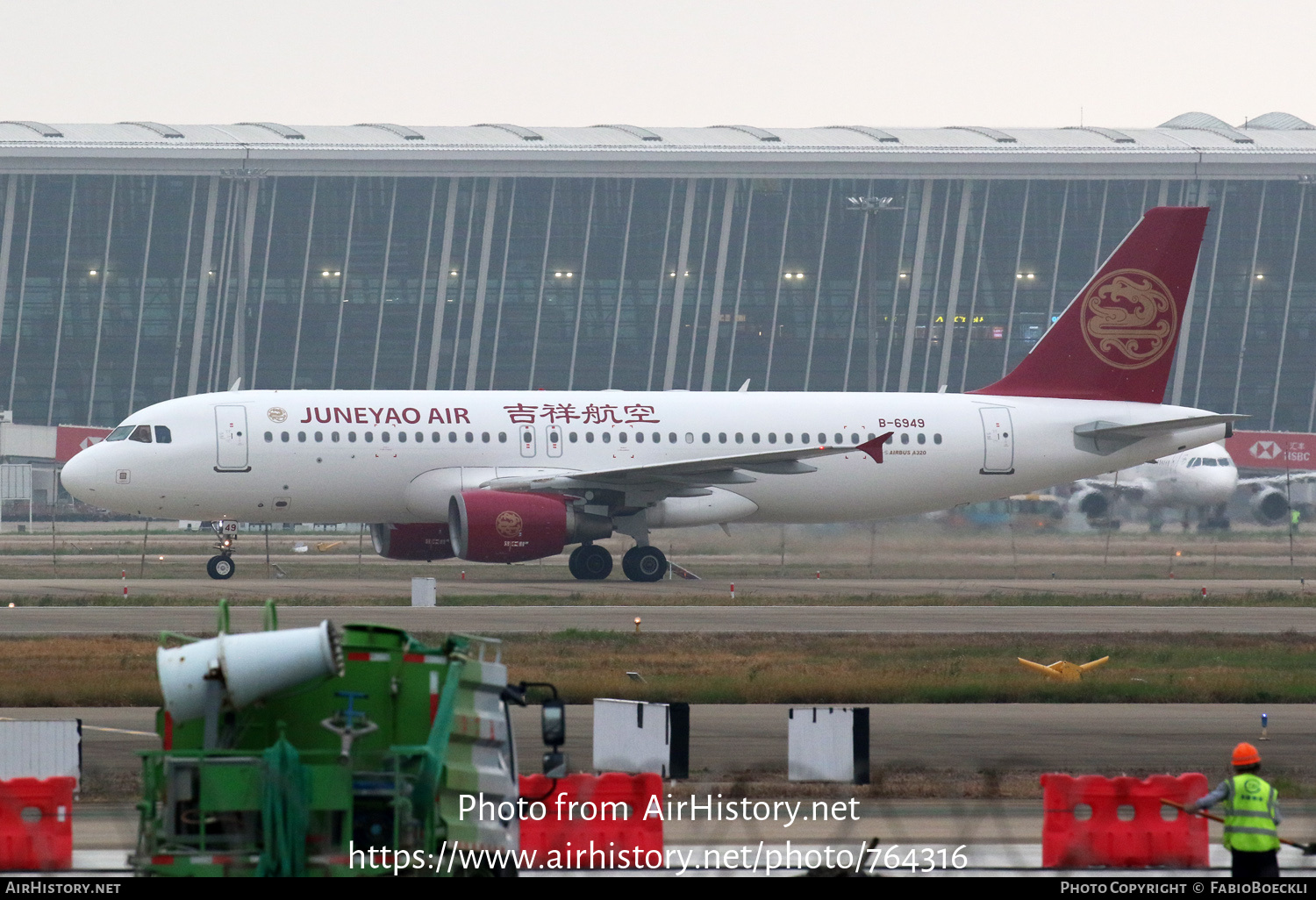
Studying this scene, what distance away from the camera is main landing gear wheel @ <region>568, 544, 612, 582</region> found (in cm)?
3688

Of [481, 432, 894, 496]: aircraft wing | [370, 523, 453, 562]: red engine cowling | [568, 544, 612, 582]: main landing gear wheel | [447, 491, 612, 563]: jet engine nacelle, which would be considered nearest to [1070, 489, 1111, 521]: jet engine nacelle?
[481, 432, 894, 496]: aircraft wing

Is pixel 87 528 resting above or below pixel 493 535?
below

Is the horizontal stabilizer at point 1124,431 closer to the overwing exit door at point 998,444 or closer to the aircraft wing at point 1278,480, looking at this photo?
the overwing exit door at point 998,444

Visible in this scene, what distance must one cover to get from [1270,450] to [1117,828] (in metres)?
75.6

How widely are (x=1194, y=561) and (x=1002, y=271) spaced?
44.5 metres

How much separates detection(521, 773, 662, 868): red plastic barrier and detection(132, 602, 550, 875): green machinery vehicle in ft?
7.90

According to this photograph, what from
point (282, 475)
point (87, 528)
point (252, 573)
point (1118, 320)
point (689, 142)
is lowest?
point (87, 528)

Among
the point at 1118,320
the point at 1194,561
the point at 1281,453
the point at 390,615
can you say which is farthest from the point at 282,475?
the point at 1281,453

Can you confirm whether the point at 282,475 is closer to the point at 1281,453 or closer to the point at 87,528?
the point at 87,528

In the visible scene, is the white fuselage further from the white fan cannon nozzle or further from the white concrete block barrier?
the white fan cannon nozzle

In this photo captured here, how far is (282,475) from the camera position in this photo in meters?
35.5

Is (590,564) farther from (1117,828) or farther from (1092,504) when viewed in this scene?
(1117,828)

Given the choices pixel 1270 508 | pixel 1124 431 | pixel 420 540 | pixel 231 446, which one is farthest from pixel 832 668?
pixel 1270 508

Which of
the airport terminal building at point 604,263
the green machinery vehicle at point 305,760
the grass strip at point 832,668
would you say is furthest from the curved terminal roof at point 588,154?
the green machinery vehicle at point 305,760
